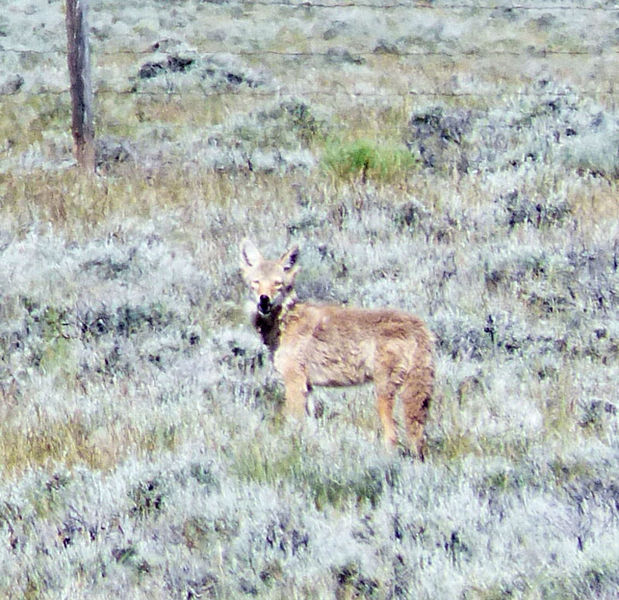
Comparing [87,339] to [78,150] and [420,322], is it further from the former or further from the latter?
[78,150]

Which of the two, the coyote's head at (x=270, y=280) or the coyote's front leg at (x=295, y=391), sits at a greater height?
the coyote's head at (x=270, y=280)

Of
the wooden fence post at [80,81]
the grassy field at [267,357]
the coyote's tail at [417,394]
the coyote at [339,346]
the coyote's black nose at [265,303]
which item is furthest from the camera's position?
the wooden fence post at [80,81]

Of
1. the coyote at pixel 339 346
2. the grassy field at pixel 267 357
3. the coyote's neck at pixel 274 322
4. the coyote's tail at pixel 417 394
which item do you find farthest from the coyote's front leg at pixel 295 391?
the coyote's tail at pixel 417 394

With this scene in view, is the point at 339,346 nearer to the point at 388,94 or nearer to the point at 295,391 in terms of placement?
the point at 295,391

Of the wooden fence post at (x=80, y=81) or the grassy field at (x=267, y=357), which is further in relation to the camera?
the wooden fence post at (x=80, y=81)

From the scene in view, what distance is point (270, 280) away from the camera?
6.43 m

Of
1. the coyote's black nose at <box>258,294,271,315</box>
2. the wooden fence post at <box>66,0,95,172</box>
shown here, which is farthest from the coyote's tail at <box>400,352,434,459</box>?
the wooden fence post at <box>66,0,95,172</box>

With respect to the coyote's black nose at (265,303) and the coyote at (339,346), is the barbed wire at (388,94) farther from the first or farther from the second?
the coyote's black nose at (265,303)

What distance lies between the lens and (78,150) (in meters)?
11.8

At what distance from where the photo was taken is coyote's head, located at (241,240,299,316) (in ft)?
20.9

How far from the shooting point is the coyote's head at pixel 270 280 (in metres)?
6.38

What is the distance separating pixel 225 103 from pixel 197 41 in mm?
10420

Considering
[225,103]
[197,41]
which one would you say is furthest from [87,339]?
[197,41]

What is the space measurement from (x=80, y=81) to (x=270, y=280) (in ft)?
19.7
